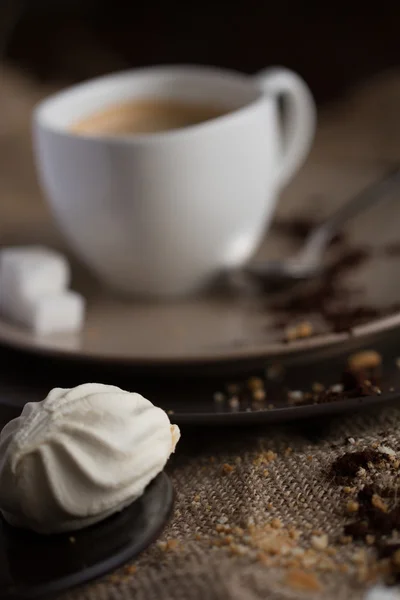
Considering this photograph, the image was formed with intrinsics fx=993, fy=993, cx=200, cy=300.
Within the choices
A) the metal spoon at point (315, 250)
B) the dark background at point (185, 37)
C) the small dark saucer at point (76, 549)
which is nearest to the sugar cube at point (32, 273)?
the metal spoon at point (315, 250)

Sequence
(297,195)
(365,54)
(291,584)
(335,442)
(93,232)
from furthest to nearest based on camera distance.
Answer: (365,54) < (297,195) < (93,232) < (335,442) < (291,584)

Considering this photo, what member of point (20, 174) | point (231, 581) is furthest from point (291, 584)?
point (20, 174)

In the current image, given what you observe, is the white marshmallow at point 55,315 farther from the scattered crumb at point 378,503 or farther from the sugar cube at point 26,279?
the scattered crumb at point 378,503

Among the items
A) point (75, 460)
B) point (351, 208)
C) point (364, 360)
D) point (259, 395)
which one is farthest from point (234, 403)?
point (351, 208)

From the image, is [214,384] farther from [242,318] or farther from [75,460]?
[75,460]

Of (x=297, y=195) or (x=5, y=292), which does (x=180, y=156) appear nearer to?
(x=5, y=292)
